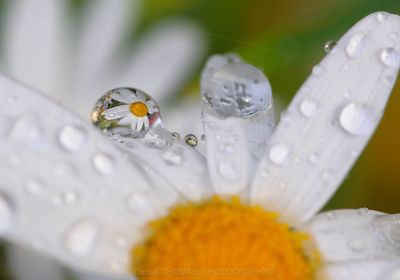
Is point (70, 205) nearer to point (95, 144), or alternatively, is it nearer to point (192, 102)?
point (95, 144)

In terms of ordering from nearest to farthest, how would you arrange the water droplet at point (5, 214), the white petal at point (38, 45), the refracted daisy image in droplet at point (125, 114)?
the water droplet at point (5, 214) < the refracted daisy image in droplet at point (125, 114) < the white petal at point (38, 45)

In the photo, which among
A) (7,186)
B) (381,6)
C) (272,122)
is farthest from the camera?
(381,6)

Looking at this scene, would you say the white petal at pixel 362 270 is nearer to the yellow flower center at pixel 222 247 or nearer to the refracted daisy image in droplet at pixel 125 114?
the yellow flower center at pixel 222 247

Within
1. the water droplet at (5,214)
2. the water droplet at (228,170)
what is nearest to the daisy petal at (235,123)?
the water droplet at (228,170)

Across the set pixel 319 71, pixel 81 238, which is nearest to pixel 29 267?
pixel 81 238

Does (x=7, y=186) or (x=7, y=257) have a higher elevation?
(x=7, y=186)

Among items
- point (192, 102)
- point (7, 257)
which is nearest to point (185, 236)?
point (7, 257)

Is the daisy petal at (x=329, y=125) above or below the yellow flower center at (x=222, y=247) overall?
above

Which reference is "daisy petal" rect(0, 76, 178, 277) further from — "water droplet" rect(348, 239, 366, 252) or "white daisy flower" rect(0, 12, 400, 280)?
"water droplet" rect(348, 239, 366, 252)
